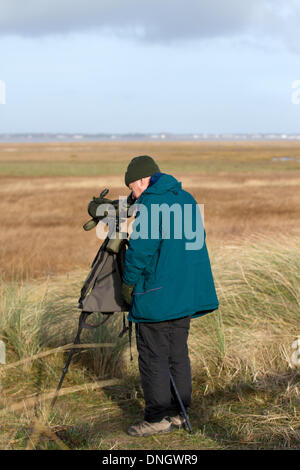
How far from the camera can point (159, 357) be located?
12.6 ft

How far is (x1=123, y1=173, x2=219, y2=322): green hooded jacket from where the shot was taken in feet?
11.8

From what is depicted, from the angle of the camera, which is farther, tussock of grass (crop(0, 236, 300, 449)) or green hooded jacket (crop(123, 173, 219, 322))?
tussock of grass (crop(0, 236, 300, 449))

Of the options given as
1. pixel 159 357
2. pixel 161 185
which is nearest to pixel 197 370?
pixel 159 357

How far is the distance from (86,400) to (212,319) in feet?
4.43

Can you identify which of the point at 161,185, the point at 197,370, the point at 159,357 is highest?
the point at 161,185

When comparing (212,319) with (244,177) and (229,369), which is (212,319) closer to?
(229,369)

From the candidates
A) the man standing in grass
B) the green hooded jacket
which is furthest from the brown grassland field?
the green hooded jacket

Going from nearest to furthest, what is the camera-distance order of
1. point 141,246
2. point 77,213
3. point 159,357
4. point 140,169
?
point 141,246
point 140,169
point 159,357
point 77,213

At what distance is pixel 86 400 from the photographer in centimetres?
469

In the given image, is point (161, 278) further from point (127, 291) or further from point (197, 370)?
point (197, 370)

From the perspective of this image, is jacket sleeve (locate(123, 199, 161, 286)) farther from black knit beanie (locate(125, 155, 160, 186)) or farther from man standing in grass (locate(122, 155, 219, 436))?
black knit beanie (locate(125, 155, 160, 186))

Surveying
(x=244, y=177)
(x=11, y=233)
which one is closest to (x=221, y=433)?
(x=11, y=233)

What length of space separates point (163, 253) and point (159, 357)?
71 cm

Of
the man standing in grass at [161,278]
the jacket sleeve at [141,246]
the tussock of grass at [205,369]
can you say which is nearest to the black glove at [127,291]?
the man standing in grass at [161,278]
